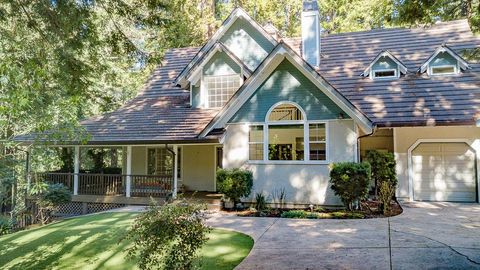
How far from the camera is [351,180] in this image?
10688mm

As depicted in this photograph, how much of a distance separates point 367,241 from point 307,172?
16.2ft

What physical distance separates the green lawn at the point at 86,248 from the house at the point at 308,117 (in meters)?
2.70

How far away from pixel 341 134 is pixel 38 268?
924 centimetres

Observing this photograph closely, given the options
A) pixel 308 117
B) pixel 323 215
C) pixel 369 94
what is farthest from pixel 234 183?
pixel 369 94

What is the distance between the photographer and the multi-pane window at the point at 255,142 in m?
12.7

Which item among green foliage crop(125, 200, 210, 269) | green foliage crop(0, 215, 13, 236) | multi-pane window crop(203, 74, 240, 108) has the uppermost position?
multi-pane window crop(203, 74, 240, 108)

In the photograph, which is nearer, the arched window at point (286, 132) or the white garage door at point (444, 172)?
the arched window at point (286, 132)

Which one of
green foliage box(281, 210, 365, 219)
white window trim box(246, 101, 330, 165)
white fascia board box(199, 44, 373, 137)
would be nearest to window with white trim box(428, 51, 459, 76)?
white fascia board box(199, 44, 373, 137)

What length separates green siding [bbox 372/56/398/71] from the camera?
14641 mm

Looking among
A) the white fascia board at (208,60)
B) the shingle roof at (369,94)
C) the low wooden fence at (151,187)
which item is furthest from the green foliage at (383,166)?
the low wooden fence at (151,187)

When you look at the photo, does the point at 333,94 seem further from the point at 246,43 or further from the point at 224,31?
the point at 224,31

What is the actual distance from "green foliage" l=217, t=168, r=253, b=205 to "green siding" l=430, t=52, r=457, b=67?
8.93 meters

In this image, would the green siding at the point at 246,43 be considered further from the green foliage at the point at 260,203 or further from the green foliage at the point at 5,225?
the green foliage at the point at 5,225

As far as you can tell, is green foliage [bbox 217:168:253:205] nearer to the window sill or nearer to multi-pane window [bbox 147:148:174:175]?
the window sill
